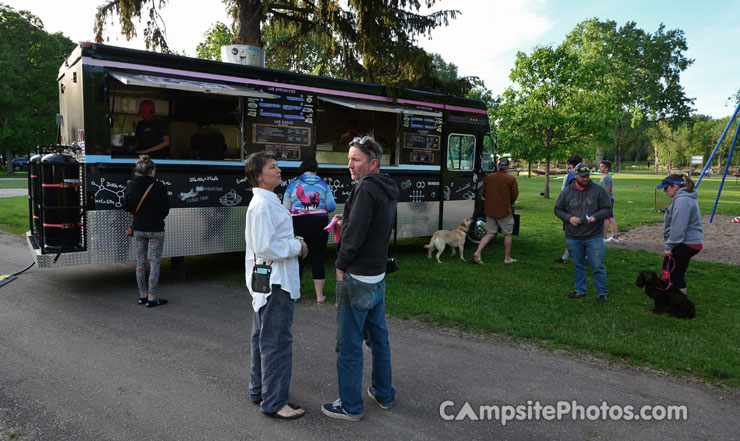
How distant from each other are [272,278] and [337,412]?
43.0 inches

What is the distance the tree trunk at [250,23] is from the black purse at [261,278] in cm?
1113

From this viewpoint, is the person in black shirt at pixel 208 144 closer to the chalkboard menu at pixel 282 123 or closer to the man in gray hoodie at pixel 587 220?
the chalkboard menu at pixel 282 123

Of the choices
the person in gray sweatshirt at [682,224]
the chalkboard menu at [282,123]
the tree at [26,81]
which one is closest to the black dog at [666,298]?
the person in gray sweatshirt at [682,224]

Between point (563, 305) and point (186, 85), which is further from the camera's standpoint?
point (186, 85)

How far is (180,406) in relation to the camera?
12.2ft

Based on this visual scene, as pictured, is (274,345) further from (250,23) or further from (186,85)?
(250,23)

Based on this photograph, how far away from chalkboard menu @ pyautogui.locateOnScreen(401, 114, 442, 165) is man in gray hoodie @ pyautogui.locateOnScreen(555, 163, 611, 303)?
3.63m

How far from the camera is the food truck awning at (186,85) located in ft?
21.3

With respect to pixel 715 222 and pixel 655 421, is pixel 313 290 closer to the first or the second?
pixel 655 421

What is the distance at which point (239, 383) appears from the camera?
4.14 meters

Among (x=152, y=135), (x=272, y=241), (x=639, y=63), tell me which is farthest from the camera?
(x=639, y=63)

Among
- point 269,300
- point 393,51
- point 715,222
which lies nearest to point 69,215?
point 269,300

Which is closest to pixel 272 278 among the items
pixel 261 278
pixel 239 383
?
pixel 261 278

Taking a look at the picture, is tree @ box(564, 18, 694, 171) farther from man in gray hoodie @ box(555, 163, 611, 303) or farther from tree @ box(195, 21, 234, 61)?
man in gray hoodie @ box(555, 163, 611, 303)
